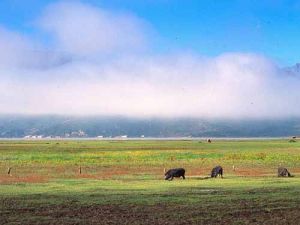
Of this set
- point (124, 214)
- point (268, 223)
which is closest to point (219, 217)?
point (268, 223)

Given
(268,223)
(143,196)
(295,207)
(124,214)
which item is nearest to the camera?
(268,223)

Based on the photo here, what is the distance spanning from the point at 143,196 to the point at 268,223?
38.1 feet

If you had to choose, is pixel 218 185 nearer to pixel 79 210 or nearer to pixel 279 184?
pixel 279 184

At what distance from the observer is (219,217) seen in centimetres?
2730

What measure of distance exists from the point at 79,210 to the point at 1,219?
4674 millimetres

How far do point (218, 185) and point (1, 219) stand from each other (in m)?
21.2

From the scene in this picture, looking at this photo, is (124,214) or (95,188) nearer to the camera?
(124,214)

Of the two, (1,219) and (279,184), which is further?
(279,184)

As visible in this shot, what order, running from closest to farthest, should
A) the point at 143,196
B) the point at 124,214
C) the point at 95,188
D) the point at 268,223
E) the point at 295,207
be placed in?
the point at 268,223 → the point at 124,214 → the point at 295,207 → the point at 143,196 → the point at 95,188

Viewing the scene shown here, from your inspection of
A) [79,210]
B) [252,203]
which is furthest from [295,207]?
[79,210]

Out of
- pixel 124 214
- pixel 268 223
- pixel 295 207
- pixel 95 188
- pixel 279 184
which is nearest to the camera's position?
pixel 268 223

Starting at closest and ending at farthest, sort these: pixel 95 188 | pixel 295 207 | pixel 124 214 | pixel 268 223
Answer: pixel 268 223, pixel 124 214, pixel 295 207, pixel 95 188

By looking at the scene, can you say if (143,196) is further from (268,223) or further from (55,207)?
(268,223)

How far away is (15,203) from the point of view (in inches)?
1276
